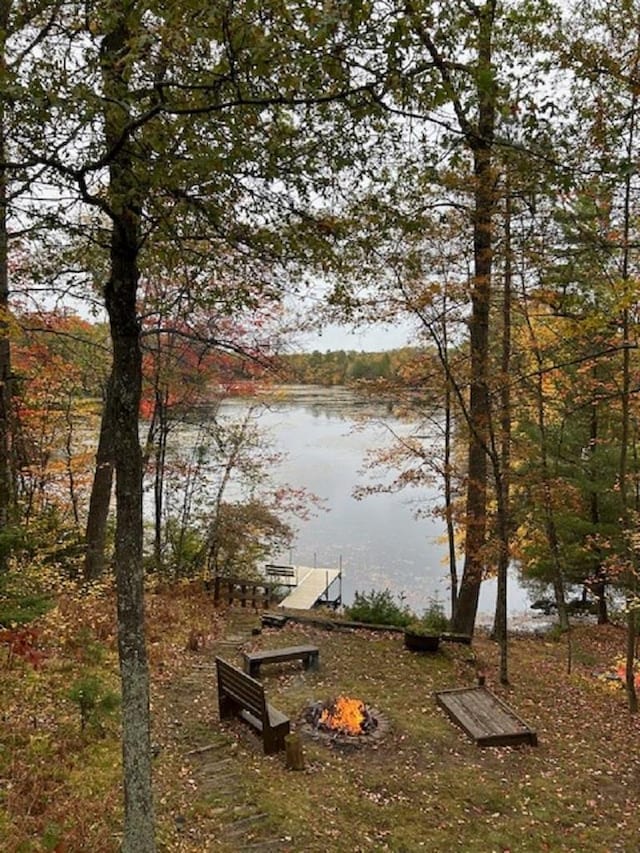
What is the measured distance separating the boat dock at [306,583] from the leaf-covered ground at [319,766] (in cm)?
1021

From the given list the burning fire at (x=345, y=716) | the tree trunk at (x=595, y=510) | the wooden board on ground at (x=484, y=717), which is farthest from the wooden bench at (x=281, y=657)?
the tree trunk at (x=595, y=510)

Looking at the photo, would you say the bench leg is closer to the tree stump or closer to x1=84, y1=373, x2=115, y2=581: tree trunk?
the tree stump

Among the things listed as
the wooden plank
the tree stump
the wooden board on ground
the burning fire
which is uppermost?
the tree stump

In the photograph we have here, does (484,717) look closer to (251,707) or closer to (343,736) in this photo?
(343,736)

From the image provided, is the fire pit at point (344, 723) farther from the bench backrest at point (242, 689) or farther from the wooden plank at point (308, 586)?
the wooden plank at point (308, 586)

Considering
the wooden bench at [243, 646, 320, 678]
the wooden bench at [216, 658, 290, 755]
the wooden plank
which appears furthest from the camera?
the wooden plank

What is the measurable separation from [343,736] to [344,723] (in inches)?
7.8

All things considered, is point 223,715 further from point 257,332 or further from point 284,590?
point 284,590

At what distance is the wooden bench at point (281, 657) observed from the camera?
7.50 metres

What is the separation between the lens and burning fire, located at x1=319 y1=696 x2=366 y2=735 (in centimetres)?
604

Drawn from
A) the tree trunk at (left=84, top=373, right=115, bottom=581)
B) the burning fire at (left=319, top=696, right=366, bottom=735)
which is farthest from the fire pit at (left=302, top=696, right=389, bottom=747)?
the tree trunk at (left=84, top=373, right=115, bottom=581)

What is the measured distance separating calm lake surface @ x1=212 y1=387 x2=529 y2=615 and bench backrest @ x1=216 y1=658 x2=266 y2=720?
6.21m

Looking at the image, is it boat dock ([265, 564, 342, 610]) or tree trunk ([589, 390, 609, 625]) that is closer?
tree trunk ([589, 390, 609, 625])

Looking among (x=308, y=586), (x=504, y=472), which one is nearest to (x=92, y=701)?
(x=504, y=472)
